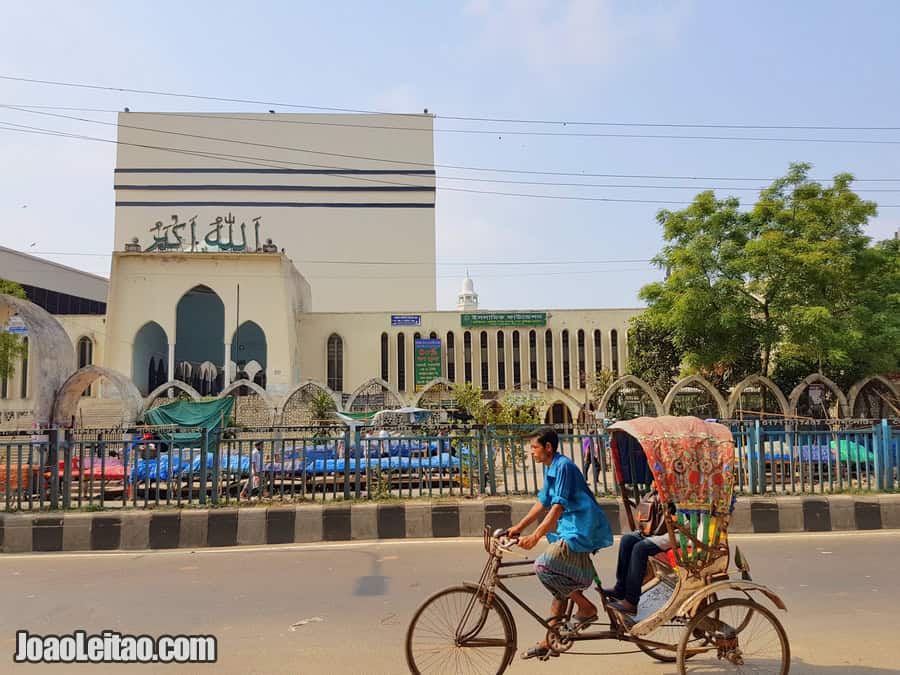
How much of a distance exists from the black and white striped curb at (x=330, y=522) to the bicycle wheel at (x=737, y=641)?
15.2ft

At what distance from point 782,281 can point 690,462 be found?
51.0 ft

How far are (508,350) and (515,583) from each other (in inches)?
1341

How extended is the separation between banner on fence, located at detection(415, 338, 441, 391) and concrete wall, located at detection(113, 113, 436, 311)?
21.3m

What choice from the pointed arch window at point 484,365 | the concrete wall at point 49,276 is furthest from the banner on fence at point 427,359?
the concrete wall at point 49,276

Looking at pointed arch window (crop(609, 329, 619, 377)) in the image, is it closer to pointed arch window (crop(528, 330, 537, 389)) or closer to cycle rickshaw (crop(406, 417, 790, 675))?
pointed arch window (crop(528, 330, 537, 389))

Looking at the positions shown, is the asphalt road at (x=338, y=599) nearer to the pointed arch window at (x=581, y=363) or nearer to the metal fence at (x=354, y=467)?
the metal fence at (x=354, y=467)

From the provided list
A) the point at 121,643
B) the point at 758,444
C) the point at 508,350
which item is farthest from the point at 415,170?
the point at 121,643

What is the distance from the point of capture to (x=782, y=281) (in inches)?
706

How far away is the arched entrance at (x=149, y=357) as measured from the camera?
3806 cm

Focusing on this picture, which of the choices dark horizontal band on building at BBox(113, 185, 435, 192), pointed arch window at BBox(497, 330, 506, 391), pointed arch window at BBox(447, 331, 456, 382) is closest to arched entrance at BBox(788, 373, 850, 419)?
pointed arch window at BBox(497, 330, 506, 391)

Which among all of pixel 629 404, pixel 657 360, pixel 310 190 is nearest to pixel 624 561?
pixel 629 404

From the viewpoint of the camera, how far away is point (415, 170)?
64.8 metres

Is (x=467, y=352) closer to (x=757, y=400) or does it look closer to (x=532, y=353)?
(x=532, y=353)

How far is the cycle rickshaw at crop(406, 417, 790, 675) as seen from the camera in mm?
4066
